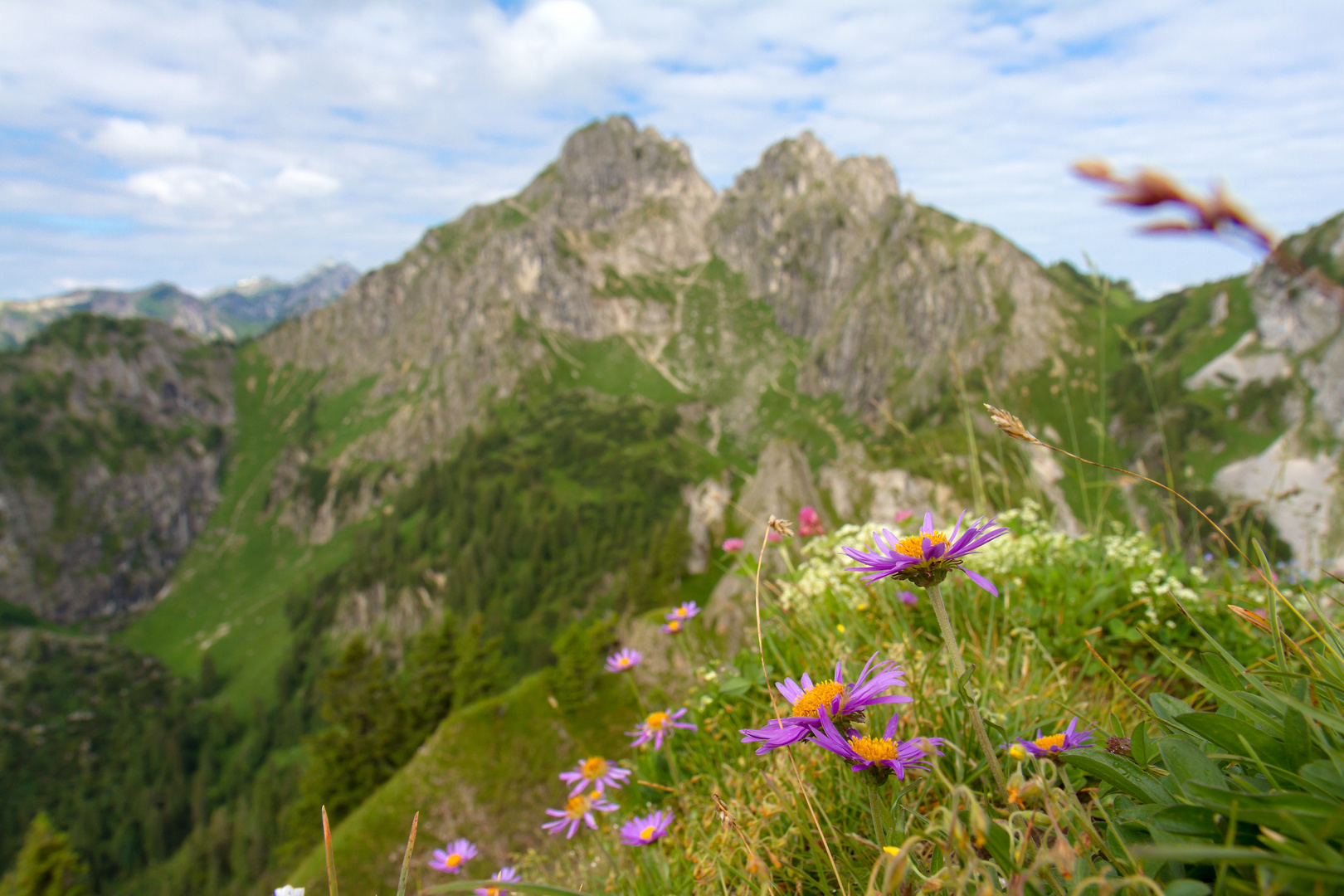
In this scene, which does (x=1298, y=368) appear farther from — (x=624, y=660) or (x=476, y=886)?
(x=476, y=886)

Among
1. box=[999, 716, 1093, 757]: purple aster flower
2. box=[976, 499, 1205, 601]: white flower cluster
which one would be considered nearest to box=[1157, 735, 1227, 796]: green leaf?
box=[999, 716, 1093, 757]: purple aster flower

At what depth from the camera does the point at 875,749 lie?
2.32m

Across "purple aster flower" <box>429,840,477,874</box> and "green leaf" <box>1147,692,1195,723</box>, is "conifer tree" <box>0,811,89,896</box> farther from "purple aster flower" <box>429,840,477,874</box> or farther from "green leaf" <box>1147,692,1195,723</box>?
"green leaf" <box>1147,692,1195,723</box>

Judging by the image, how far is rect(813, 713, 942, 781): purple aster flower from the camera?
2.31 m

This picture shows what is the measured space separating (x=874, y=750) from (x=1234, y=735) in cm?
121

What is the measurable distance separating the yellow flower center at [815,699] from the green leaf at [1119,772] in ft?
2.74

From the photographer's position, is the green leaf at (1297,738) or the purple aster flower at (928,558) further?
the purple aster flower at (928,558)

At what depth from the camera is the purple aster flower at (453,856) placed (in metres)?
3.81

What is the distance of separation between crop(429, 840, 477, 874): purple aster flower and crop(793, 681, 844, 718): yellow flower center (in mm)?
2422

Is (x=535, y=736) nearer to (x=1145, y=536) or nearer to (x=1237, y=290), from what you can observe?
(x=1145, y=536)

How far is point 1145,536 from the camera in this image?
19.9 feet

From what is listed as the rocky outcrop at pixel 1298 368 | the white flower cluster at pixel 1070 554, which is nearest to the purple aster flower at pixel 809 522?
the white flower cluster at pixel 1070 554

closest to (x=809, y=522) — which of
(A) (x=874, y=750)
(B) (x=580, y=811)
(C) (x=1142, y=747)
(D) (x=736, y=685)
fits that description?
(D) (x=736, y=685)

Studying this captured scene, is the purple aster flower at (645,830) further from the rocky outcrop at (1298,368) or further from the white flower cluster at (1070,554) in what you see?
the rocky outcrop at (1298,368)
